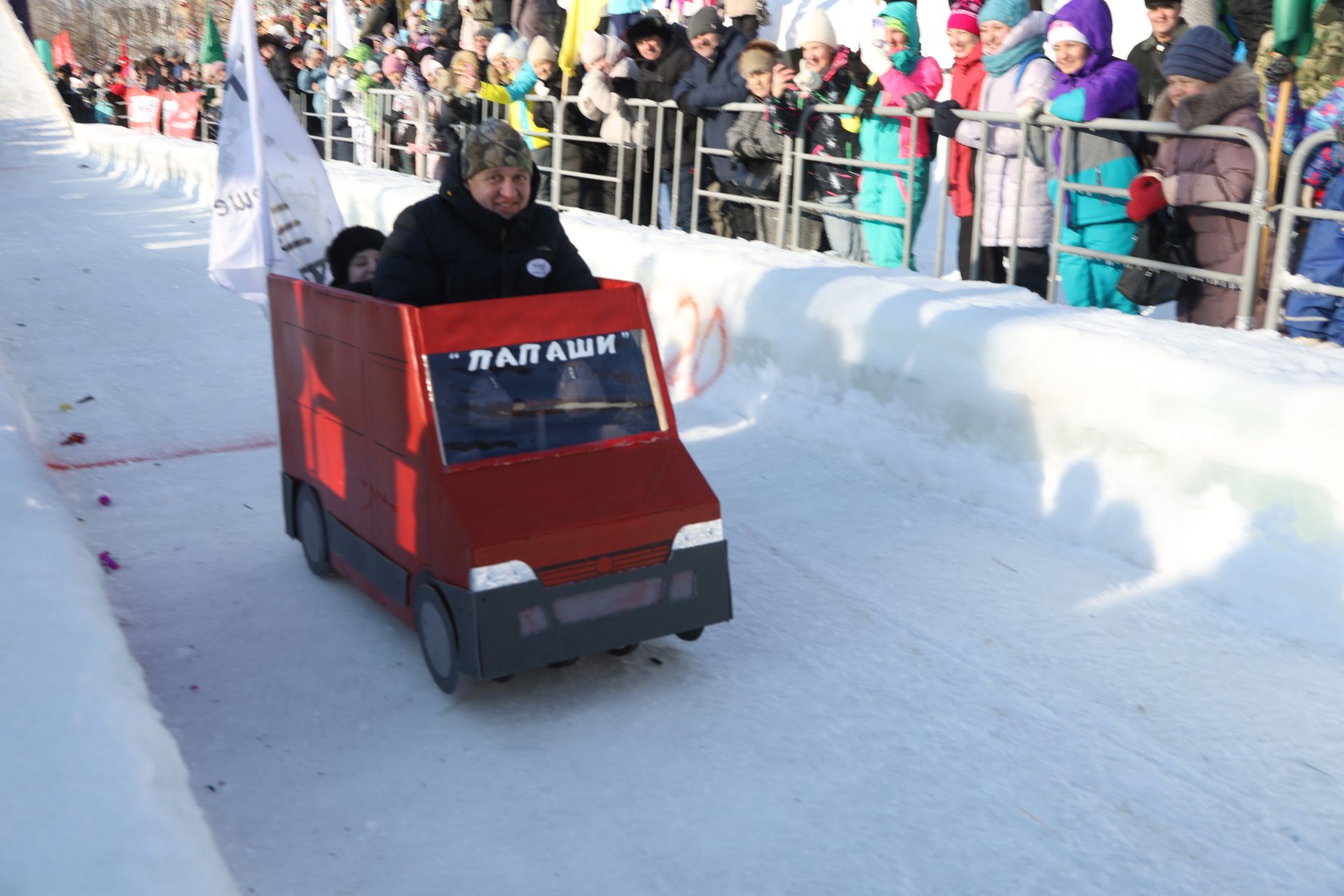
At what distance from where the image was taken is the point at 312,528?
15.7 ft

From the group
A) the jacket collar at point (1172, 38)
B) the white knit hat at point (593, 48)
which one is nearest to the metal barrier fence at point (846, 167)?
the white knit hat at point (593, 48)

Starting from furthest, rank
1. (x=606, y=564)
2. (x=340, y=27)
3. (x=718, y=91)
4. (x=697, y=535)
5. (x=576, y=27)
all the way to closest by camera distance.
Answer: (x=340, y=27)
(x=576, y=27)
(x=718, y=91)
(x=697, y=535)
(x=606, y=564)

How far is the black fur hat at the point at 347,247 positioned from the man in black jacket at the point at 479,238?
35.1 inches

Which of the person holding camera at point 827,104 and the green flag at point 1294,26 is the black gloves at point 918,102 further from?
the green flag at point 1294,26

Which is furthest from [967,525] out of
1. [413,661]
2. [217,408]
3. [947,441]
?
[217,408]

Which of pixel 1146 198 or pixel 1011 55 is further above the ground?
pixel 1011 55

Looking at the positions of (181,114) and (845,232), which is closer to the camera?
(845,232)

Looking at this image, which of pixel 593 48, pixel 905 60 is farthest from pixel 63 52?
pixel 905 60

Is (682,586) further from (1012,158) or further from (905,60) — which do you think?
(905,60)

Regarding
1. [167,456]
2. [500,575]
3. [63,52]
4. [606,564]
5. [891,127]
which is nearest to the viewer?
[500,575]

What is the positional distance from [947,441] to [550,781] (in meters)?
2.79

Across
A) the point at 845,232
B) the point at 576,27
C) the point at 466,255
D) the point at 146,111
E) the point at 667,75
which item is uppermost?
the point at 576,27

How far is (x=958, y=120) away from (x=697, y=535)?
381 centimetres

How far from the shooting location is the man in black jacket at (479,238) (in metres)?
4.28
